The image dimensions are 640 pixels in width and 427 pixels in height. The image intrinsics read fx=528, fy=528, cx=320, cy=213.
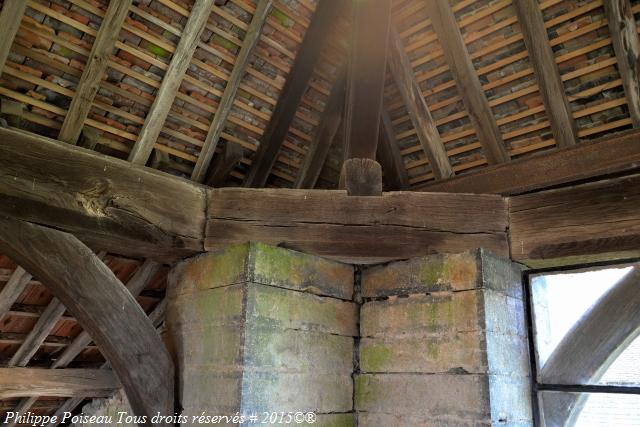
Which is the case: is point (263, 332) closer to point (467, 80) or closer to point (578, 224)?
point (578, 224)

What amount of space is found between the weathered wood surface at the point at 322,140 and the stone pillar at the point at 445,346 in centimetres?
99

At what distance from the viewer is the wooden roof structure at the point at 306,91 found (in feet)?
8.09

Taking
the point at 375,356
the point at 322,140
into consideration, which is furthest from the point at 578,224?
the point at 322,140

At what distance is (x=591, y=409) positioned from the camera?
2.33 meters

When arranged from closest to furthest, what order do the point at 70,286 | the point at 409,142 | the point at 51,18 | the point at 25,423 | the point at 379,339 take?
1. the point at 70,286
2. the point at 51,18
3. the point at 379,339
4. the point at 409,142
5. the point at 25,423

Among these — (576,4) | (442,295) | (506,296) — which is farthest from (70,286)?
(576,4)

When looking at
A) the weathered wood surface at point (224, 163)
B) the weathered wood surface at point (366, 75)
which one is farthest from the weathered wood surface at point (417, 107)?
the weathered wood surface at point (224, 163)

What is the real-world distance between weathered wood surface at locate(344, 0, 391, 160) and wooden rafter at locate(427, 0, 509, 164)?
55 centimetres

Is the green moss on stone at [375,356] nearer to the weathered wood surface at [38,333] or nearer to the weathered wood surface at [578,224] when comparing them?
the weathered wood surface at [578,224]

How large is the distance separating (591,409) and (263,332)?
1.48 metres

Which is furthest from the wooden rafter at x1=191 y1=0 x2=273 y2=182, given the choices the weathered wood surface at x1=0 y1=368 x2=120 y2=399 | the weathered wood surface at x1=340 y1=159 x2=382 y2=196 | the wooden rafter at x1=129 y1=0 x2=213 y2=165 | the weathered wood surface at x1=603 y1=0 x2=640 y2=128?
the weathered wood surface at x1=0 y1=368 x2=120 y2=399

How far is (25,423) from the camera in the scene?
14.9 ft

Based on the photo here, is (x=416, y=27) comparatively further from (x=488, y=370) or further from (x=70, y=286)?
(x=70, y=286)

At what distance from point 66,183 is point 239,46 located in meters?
1.21
